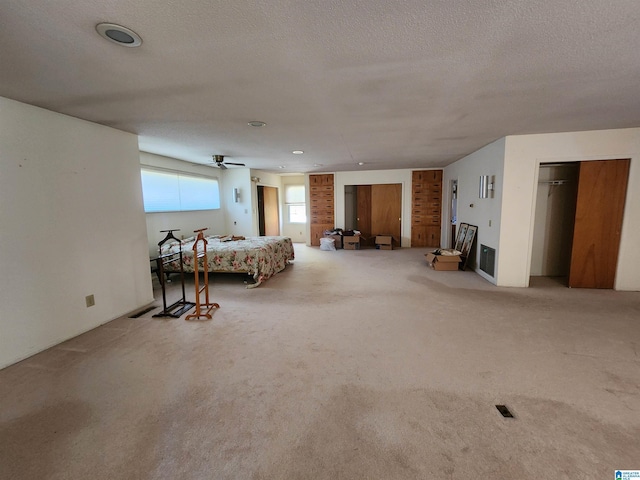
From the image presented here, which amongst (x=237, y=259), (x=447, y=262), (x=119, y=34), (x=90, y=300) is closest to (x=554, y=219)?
(x=447, y=262)

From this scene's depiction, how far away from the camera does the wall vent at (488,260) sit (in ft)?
14.6

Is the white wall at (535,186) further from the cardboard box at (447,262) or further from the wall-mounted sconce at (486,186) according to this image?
the cardboard box at (447,262)

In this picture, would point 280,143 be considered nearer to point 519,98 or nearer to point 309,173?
point 519,98

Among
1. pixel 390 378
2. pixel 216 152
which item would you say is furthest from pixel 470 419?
pixel 216 152

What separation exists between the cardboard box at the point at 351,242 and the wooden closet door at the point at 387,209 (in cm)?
83

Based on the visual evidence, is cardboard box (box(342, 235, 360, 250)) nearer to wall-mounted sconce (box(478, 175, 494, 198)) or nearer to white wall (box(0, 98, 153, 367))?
wall-mounted sconce (box(478, 175, 494, 198))

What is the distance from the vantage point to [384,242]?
7.82 m

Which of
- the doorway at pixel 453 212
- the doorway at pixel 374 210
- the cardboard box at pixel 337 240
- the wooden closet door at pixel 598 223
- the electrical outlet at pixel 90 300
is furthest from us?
the doorway at pixel 374 210

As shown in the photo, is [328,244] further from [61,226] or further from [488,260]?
[61,226]

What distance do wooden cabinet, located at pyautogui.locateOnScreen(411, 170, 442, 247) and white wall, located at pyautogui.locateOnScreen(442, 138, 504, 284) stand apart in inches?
36.7

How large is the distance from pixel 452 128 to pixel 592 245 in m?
2.84

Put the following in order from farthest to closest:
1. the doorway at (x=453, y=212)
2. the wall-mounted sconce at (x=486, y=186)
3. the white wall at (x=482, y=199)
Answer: the doorway at (x=453, y=212), the wall-mounted sconce at (x=486, y=186), the white wall at (x=482, y=199)

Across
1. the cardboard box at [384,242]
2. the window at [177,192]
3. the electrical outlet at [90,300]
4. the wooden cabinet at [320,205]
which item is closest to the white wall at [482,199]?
the cardboard box at [384,242]

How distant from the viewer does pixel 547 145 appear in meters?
3.93
